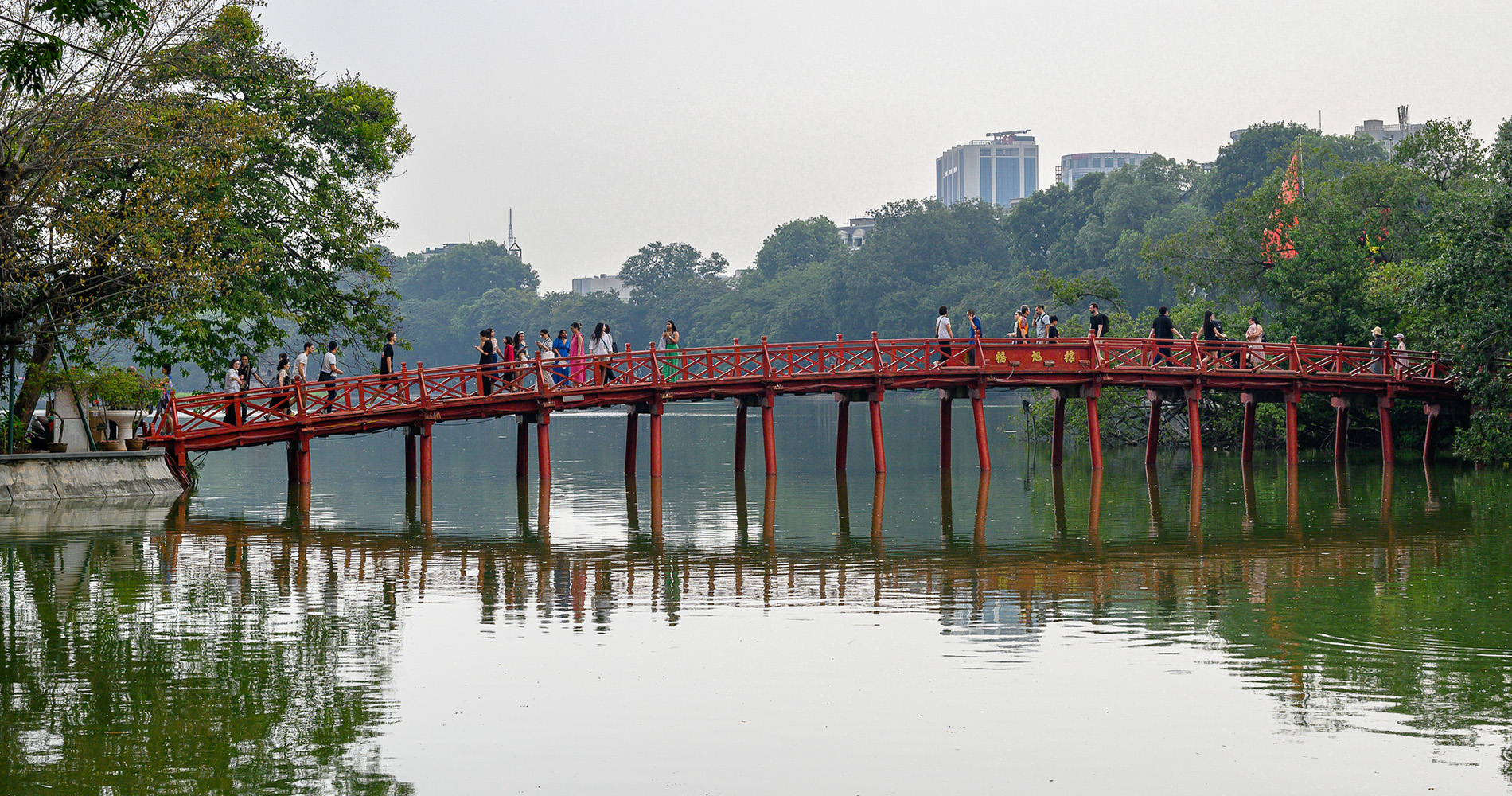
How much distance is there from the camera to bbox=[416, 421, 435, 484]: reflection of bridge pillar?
30.5 meters

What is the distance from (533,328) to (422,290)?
29.5 m

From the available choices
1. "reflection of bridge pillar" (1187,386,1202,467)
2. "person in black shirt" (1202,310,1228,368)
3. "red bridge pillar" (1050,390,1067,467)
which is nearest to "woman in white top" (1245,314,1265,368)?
"person in black shirt" (1202,310,1228,368)

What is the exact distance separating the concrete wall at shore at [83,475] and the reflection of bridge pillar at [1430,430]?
27.4 meters

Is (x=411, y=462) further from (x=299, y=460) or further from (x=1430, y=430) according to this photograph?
(x=1430, y=430)

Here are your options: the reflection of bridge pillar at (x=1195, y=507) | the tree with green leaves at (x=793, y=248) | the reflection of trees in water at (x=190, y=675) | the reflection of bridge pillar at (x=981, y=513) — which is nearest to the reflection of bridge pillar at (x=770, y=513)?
the reflection of bridge pillar at (x=981, y=513)

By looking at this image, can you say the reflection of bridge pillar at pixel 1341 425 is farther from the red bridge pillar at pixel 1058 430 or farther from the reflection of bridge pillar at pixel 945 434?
the reflection of bridge pillar at pixel 945 434

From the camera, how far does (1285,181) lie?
52.7m

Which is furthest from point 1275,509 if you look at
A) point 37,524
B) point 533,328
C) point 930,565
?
point 533,328

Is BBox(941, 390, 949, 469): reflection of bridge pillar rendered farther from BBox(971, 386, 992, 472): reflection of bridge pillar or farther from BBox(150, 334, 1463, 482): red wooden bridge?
BBox(971, 386, 992, 472): reflection of bridge pillar

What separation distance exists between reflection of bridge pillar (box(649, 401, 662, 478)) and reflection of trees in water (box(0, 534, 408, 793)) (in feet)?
46.3

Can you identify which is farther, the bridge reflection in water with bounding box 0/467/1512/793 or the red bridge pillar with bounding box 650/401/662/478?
the red bridge pillar with bounding box 650/401/662/478

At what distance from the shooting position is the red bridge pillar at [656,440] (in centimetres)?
3231

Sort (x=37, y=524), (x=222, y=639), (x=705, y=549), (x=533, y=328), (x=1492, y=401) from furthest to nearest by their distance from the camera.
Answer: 1. (x=533, y=328)
2. (x=1492, y=401)
3. (x=37, y=524)
4. (x=705, y=549)
5. (x=222, y=639)

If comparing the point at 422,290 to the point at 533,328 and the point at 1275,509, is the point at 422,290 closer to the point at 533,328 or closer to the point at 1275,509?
the point at 533,328
